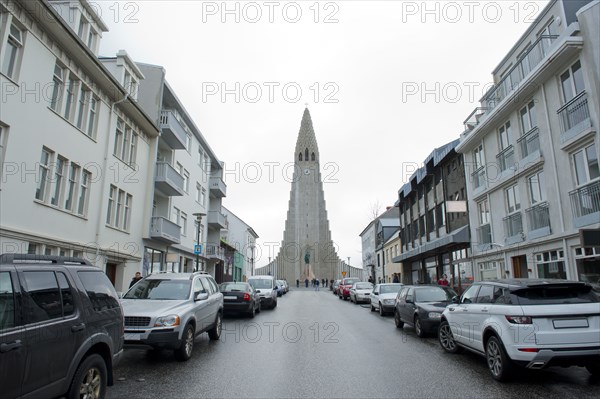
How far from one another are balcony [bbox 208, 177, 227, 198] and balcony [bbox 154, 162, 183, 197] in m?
12.4

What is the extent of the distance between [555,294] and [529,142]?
12319 mm

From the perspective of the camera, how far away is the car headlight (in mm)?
7996

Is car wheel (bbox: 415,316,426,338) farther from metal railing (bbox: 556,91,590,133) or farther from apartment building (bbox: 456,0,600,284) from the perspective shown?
metal railing (bbox: 556,91,590,133)

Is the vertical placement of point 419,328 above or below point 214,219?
below

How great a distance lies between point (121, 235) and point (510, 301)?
1769 centimetres

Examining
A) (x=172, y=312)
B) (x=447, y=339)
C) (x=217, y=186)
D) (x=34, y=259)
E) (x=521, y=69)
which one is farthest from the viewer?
(x=217, y=186)

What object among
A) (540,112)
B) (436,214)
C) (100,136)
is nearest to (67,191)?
(100,136)

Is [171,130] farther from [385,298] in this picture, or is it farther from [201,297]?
[201,297]

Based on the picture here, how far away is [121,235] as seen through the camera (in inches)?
780

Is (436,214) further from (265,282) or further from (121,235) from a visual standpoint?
(121,235)

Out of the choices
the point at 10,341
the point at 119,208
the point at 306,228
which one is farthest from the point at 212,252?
the point at 306,228

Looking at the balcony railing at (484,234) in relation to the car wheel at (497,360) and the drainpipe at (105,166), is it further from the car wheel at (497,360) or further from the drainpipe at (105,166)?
the drainpipe at (105,166)

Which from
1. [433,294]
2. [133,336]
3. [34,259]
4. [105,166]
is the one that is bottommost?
[133,336]

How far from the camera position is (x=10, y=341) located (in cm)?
379
